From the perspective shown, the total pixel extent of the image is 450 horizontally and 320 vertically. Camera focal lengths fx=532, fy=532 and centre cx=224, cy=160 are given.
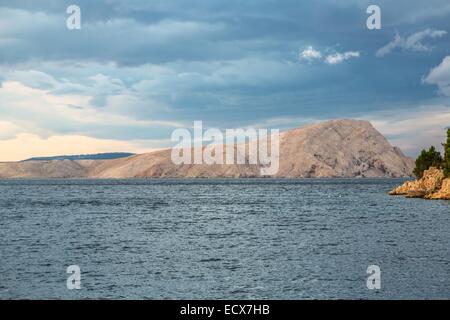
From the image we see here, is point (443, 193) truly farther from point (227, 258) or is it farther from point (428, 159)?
point (227, 258)

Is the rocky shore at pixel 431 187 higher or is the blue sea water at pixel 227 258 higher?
the rocky shore at pixel 431 187

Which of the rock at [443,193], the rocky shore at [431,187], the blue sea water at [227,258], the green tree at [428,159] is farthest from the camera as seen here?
the green tree at [428,159]

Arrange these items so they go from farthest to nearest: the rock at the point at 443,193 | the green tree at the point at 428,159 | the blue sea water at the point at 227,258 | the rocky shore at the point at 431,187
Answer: the green tree at the point at 428,159 < the rocky shore at the point at 431,187 < the rock at the point at 443,193 < the blue sea water at the point at 227,258

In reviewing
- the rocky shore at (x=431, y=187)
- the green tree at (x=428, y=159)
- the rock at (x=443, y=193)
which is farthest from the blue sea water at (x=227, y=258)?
the green tree at (x=428, y=159)

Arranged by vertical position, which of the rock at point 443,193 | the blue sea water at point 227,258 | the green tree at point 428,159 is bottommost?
the blue sea water at point 227,258

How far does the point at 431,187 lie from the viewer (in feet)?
418

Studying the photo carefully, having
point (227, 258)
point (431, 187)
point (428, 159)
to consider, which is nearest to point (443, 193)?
point (431, 187)

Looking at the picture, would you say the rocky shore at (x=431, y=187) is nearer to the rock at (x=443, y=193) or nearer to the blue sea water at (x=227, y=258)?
the rock at (x=443, y=193)

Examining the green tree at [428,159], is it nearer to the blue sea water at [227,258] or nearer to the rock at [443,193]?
the rock at [443,193]

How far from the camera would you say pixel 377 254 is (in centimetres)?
4244

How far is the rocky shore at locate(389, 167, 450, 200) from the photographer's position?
377 ft

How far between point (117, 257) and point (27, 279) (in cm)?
963

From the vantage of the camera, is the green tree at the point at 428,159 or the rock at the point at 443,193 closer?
the rock at the point at 443,193

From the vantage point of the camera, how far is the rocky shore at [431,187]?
114875mm
